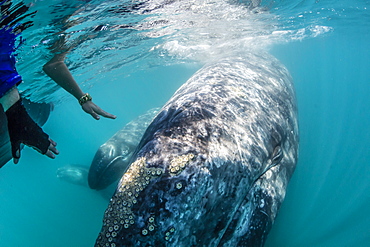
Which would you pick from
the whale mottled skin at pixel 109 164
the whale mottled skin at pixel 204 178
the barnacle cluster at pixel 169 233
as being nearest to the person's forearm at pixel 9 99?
the whale mottled skin at pixel 204 178

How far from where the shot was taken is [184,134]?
9.66ft

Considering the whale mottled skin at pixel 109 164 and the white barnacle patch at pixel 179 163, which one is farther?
the whale mottled skin at pixel 109 164

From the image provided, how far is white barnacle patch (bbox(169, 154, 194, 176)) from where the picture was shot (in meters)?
2.55

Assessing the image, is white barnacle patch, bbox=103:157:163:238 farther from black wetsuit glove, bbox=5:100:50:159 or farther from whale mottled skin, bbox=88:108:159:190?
whale mottled skin, bbox=88:108:159:190

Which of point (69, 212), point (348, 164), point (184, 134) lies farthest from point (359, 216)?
point (69, 212)

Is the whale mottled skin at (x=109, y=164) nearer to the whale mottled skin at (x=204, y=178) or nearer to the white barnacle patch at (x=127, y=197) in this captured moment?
the whale mottled skin at (x=204, y=178)

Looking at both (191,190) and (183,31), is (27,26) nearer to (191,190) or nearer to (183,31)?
(191,190)

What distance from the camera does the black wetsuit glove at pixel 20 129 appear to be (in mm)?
2852

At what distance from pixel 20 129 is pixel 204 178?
2.48 metres

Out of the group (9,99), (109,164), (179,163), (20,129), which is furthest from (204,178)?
(109,164)

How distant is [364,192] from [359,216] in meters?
2.38

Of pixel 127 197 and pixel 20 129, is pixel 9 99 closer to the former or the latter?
pixel 20 129

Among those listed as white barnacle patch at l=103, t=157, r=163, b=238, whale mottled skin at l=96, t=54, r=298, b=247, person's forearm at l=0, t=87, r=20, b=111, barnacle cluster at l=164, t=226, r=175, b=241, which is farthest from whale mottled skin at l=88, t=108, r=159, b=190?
barnacle cluster at l=164, t=226, r=175, b=241

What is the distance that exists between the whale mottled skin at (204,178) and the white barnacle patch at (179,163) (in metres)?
0.01
